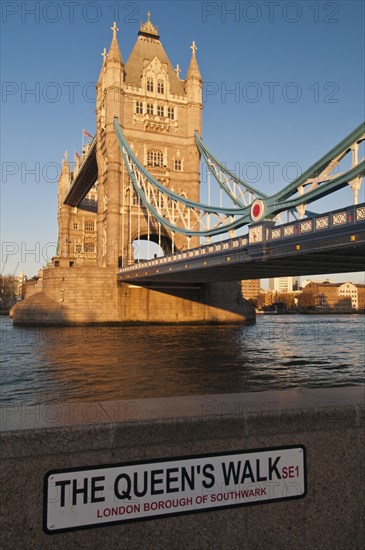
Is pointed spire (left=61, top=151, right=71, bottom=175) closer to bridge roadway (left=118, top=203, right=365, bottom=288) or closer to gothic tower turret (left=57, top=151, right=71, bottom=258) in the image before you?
gothic tower turret (left=57, top=151, right=71, bottom=258)

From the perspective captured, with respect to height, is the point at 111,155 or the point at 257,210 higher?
the point at 111,155

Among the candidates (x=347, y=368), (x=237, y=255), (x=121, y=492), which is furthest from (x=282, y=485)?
(x=237, y=255)

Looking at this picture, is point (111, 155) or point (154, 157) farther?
point (154, 157)

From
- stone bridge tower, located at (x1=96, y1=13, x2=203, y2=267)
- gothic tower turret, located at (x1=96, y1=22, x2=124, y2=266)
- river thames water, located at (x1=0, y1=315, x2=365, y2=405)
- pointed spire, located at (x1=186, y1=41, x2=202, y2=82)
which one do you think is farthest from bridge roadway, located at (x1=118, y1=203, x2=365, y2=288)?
pointed spire, located at (x1=186, y1=41, x2=202, y2=82)

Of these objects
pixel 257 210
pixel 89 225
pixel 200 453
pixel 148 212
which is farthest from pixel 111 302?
pixel 200 453

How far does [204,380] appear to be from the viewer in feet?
57.3

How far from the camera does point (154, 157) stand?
171ft

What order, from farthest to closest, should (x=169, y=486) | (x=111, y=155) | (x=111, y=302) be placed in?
(x=111, y=155) < (x=111, y=302) < (x=169, y=486)

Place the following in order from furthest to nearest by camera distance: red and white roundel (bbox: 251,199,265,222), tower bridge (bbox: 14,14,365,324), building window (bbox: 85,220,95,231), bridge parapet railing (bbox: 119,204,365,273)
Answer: building window (bbox: 85,220,95,231), tower bridge (bbox: 14,14,365,324), red and white roundel (bbox: 251,199,265,222), bridge parapet railing (bbox: 119,204,365,273)

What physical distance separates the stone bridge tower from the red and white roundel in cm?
2210

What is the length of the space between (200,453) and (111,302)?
41.9 meters

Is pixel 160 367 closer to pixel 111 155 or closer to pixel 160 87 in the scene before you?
pixel 111 155

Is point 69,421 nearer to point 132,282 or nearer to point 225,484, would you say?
point 225,484

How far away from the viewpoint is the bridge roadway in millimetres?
18453
